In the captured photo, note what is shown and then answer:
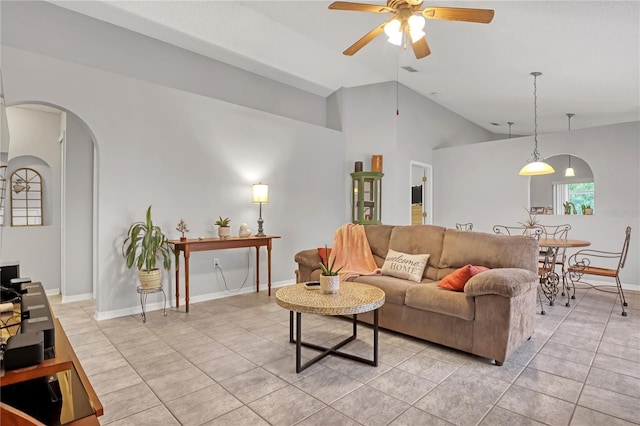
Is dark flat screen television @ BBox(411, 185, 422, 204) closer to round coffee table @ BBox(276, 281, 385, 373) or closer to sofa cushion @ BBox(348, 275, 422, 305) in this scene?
sofa cushion @ BBox(348, 275, 422, 305)

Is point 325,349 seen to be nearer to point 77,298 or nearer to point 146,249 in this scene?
point 146,249

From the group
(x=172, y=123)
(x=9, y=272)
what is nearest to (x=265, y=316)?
(x=9, y=272)

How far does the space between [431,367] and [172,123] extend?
373 cm

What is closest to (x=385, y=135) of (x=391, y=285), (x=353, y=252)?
(x=353, y=252)

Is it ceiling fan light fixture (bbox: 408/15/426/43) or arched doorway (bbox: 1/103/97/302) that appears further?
arched doorway (bbox: 1/103/97/302)

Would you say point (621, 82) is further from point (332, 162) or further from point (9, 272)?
point (9, 272)

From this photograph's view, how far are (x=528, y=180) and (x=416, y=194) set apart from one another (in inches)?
78.2

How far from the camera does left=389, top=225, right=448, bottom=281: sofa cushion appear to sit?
3.48 metres

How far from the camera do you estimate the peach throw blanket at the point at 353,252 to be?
149 inches

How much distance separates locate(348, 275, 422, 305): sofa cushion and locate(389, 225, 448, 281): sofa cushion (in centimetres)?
36

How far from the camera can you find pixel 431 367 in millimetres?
2439

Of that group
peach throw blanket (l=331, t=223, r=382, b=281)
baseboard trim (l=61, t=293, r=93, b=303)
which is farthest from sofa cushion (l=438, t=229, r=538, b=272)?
baseboard trim (l=61, t=293, r=93, b=303)

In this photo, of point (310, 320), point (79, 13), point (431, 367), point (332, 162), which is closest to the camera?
point (431, 367)

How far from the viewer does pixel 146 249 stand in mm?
3572
